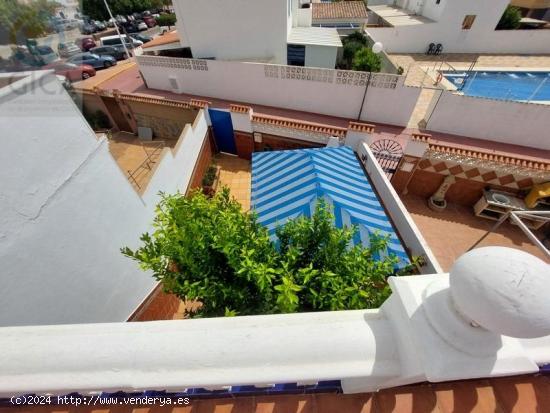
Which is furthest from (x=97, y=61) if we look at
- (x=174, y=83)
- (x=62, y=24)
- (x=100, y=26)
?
(x=100, y=26)

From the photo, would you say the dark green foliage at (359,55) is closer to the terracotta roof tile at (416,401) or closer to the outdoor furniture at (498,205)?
the outdoor furniture at (498,205)

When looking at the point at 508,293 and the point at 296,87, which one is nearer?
the point at 508,293

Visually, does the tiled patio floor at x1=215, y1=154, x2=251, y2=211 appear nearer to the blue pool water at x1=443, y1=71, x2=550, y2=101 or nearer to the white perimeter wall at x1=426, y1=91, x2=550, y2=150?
the white perimeter wall at x1=426, y1=91, x2=550, y2=150

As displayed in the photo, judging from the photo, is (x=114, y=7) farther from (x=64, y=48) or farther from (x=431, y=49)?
(x=431, y=49)

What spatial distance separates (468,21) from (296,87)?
18908 mm

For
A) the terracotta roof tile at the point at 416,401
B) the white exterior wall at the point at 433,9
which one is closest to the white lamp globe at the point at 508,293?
the terracotta roof tile at the point at 416,401

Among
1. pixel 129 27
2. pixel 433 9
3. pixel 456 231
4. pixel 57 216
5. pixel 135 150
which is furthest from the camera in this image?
pixel 129 27

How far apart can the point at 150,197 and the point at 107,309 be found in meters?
2.81

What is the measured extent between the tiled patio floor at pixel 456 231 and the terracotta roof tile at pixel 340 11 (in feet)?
57.6

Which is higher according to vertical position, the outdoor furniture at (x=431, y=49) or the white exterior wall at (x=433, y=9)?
the white exterior wall at (x=433, y=9)

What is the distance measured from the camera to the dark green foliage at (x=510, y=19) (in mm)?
20297

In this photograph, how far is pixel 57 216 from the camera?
12.5ft

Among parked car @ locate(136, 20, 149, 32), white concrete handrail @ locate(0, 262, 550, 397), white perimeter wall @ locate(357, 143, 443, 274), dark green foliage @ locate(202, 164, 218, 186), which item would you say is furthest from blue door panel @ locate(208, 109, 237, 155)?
parked car @ locate(136, 20, 149, 32)

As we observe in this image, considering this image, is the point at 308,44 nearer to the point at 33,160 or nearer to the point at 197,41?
the point at 197,41
